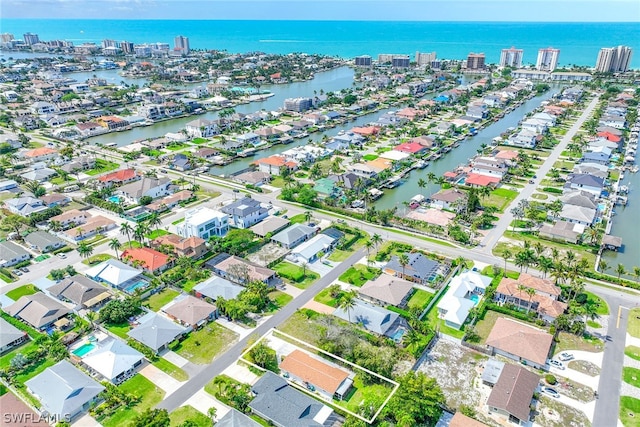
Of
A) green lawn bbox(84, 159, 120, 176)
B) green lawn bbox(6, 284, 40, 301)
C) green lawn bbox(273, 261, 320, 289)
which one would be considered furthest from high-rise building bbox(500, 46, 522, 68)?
green lawn bbox(6, 284, 40, 301)

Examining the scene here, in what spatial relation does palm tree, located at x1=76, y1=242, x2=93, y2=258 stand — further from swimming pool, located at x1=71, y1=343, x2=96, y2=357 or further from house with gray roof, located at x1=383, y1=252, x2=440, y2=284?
house with gray roof, located at x1=383, y1=252, x2=440, y2=284

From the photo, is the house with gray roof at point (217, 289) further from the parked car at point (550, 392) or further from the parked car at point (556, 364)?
the parked car at point (556, 364)

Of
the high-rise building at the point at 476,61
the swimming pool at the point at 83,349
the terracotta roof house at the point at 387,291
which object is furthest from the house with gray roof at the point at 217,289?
the high-rise building at the point at 476,61

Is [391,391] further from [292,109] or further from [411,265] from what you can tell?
[292,109]

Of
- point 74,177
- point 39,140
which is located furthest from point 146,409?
point 39,140

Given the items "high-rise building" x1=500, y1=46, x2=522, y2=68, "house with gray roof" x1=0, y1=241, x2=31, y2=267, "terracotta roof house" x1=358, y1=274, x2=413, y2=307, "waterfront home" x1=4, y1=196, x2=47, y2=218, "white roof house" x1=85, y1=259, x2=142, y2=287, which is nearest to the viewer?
"terracotta roof house" x1=358, y1=274, x2=413, y2=307

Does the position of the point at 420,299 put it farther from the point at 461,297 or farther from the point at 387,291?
the point at 461,297

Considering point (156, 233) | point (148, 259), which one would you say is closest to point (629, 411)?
point (148, 259)
